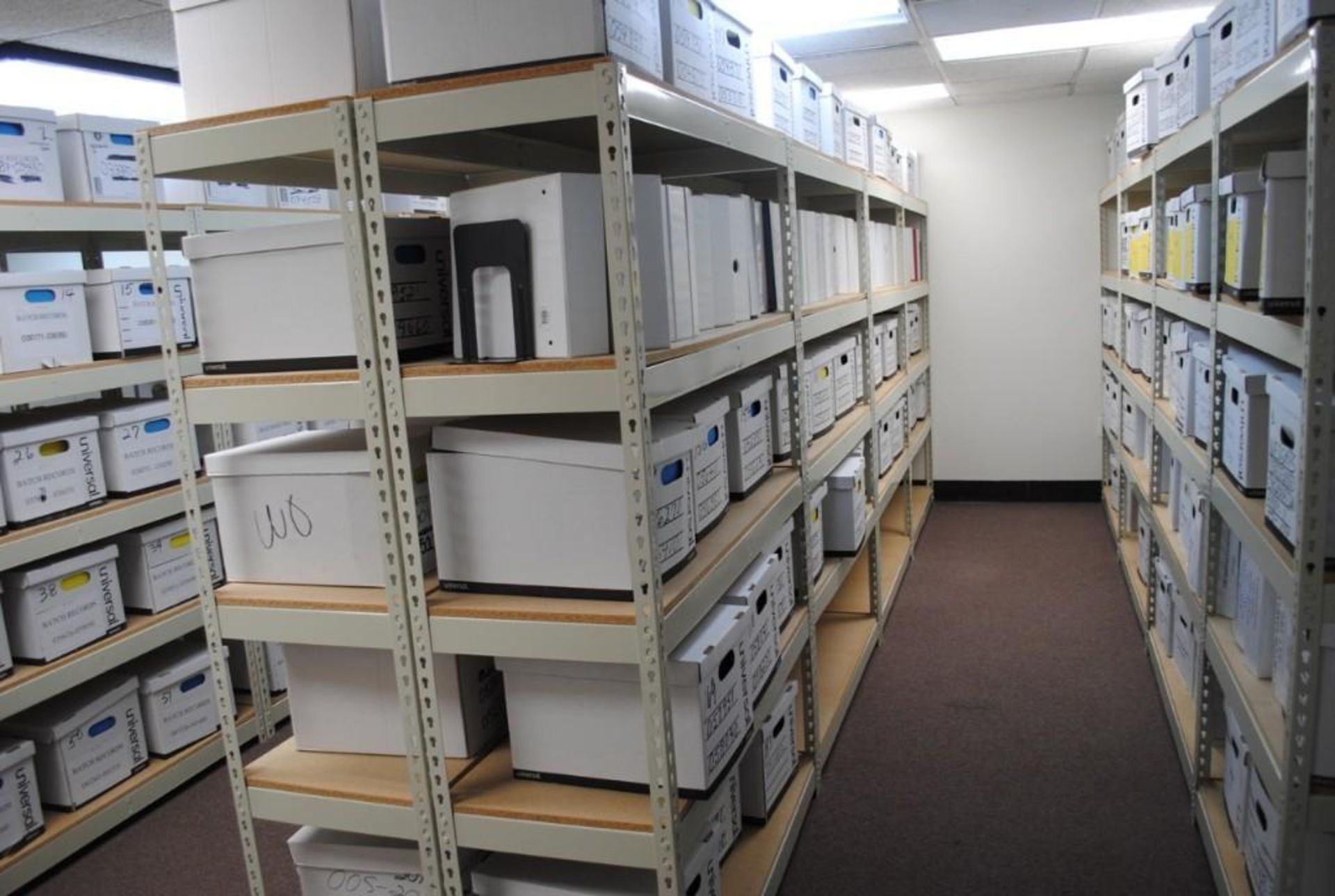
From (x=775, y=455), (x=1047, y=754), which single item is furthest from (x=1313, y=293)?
(x=1047, y=754)

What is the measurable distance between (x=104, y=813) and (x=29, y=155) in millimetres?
1888

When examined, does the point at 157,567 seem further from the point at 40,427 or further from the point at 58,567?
the point at 40,427

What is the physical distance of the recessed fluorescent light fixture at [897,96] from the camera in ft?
17.2

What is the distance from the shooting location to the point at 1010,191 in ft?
19.6

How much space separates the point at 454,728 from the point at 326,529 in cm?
45

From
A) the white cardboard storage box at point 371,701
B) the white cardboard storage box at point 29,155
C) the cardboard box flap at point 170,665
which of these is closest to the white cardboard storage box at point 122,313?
the white cardboard storage box at point 29,155

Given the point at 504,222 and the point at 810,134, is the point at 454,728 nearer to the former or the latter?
the point at 504,222

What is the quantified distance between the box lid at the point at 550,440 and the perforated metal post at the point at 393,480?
0.10 meters

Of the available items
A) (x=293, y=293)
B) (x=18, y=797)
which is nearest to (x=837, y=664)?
(x=293, y=293)

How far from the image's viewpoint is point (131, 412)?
3.17 meters

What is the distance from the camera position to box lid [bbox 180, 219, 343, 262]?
1812 millimetres

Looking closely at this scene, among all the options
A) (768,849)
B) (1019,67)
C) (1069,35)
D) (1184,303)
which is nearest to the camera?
(768,849)

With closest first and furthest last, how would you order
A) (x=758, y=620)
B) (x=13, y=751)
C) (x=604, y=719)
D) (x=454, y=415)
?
1. (x=454, y=415)
2. (x=604, y=719)
3. (x=758, y=620)
4. (x=13, y=751)

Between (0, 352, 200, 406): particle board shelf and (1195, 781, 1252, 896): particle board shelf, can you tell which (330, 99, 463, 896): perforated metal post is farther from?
(1195, 781, 1252, 896): particle board shelf
